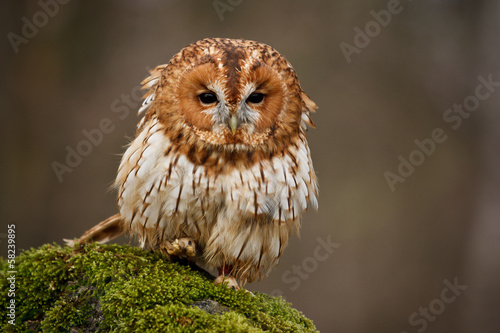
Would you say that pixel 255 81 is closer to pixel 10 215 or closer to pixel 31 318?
pixel 31 318

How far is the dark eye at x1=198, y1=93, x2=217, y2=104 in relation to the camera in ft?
5.33

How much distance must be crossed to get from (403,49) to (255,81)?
9.94 feet

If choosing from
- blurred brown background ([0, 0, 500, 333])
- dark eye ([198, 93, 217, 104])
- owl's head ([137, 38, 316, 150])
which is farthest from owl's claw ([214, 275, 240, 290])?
blurred brown background ([0, 0, 500, 333])

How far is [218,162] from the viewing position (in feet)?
5.56

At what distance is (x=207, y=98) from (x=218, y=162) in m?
0.26

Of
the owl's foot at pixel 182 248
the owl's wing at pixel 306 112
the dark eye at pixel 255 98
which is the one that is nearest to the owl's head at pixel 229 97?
the dark eye at pixel 255 98

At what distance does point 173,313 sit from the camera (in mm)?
1407

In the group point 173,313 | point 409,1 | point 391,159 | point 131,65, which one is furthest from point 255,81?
point 409,1

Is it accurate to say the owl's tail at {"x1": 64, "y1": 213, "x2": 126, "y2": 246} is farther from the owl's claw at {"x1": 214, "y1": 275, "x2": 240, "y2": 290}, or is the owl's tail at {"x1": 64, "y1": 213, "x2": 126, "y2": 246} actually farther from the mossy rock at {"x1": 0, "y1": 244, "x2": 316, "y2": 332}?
the owl's claw at {"x1": 214, "y1": 275, "x2": 240, "y2": 290}

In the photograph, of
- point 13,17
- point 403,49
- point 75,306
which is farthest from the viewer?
point 403,49

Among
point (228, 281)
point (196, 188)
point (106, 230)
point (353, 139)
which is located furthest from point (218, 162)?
point (353, 139)

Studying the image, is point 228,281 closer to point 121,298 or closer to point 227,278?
point 227,278

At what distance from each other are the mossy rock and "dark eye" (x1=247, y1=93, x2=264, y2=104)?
744 mm

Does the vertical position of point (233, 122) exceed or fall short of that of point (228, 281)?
it exceeds it
